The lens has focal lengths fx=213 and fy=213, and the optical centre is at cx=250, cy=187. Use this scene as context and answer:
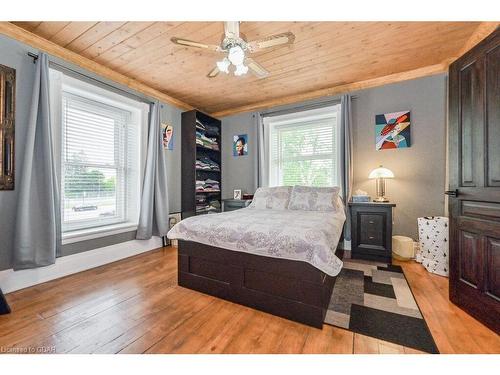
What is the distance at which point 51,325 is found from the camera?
1517 mm

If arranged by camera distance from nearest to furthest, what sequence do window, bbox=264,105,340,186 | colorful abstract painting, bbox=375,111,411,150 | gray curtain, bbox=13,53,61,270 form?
gray curtain, bbox=13,53,61,270
colorful abstract painting, bbox=375,111,411,150
window, bbox=264,105,340,186

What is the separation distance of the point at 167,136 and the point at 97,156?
113 cm

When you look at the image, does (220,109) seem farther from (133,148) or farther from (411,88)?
(411,88)

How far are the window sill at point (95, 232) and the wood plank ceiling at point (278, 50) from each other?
210 cm

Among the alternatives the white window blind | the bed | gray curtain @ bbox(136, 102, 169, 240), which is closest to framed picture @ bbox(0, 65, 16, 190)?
the white window blind

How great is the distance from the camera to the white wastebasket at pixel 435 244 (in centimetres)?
236

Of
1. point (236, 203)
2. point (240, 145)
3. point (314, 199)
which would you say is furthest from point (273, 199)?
point (240, 145)

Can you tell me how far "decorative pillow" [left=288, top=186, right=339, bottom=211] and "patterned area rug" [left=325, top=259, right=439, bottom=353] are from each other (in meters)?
0.83

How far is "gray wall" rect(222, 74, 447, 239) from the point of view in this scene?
9.28 feet

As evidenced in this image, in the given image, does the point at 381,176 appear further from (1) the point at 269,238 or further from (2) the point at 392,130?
(1) the point at 269,238

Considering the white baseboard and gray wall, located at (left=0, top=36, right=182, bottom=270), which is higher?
gray wall, located at (left=0, top=36, right=182, bottom=270)

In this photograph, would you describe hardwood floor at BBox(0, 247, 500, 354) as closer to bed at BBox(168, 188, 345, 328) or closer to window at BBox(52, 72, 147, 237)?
bed at BBox(168, 188, 345, 328)

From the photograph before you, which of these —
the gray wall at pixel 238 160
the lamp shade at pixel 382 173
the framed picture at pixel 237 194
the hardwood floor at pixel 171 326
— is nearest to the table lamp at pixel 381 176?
the lamp shade at pixel 382 173

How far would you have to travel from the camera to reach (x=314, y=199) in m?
2.92
